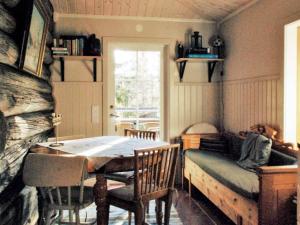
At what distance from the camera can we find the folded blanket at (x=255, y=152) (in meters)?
3.20

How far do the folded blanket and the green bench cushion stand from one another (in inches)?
3.6

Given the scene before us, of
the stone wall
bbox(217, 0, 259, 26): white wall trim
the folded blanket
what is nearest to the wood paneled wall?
bbox(217, 0, 259, 26): white wall trim

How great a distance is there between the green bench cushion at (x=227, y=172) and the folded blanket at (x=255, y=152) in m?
0.09

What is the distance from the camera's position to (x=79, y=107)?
4.61 m

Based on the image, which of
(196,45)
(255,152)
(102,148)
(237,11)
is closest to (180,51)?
(196,45)

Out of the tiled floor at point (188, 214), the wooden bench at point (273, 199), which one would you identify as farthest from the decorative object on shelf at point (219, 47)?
the wooden bench at point (273, 199)

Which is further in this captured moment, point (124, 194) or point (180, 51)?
point (180, 51)

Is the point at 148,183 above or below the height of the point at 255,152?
below

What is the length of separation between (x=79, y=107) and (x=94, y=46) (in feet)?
2.88

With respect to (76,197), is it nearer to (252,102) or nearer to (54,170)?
(54,170)

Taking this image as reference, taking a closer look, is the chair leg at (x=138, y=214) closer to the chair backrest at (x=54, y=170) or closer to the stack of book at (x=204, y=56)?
the chair backrest at (x=54, y=170)

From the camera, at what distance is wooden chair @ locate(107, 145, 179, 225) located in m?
2.37

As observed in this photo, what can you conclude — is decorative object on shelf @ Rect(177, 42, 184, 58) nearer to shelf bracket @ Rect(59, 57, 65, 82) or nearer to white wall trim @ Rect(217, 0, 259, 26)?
white wall trim @ Rect(217, 0, 259, 26)

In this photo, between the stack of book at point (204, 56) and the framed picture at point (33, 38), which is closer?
the framed picture at point (33, 38)
